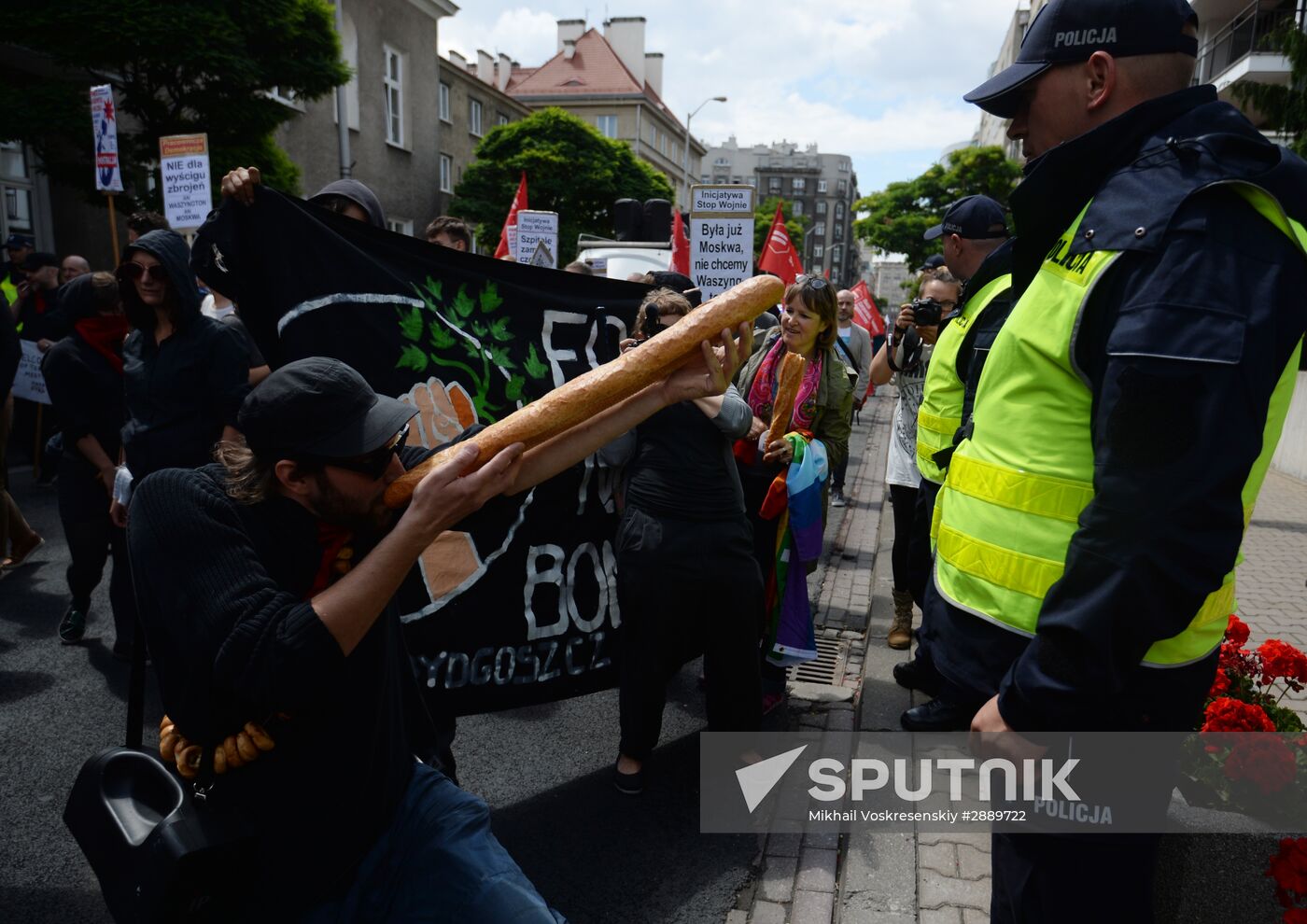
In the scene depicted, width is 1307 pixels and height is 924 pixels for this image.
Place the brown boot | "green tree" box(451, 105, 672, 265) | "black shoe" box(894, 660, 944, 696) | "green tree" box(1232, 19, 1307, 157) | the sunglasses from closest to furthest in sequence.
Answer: the sunglasses → "black shoe" box(894, 660, 944, 696) → the brown boot → "green tree" box(1232, 19, 1307, 157) → "green tree" box(451, 105, 672, 265)

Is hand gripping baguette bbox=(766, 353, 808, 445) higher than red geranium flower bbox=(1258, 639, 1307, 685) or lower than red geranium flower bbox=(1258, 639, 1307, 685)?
higher

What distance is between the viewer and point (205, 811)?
5.67 ft

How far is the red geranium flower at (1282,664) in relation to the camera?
2.98 meters

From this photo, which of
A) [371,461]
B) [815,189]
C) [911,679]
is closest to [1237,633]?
[911,679]

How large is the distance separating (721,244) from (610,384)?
5821mm

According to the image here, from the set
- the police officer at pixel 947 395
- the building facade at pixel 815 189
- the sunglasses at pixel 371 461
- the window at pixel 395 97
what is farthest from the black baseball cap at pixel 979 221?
the building facade at pixel 815 189

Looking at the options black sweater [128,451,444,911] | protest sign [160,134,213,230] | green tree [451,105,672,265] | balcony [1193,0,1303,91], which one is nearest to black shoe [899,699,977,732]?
black sweater [128,451,444,911]

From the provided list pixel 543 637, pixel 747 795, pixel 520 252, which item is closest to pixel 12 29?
pixel 520 252

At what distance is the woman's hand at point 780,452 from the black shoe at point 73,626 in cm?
407

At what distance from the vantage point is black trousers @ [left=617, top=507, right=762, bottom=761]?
3682mm

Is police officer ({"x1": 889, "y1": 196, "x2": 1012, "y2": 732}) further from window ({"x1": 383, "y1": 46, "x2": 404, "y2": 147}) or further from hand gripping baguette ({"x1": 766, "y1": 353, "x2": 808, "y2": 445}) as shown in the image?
window ({"x1": 383, "y1": 46, "x2": 404, "y2": 147})

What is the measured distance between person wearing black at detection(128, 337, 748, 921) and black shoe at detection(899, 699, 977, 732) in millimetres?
2870

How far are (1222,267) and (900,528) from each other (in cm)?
414

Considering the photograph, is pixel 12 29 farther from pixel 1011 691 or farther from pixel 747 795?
pixel 1011 691
